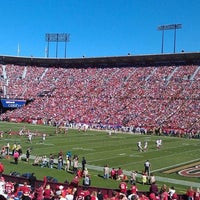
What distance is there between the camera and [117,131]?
51875mm

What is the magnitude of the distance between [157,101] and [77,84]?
17.1 m

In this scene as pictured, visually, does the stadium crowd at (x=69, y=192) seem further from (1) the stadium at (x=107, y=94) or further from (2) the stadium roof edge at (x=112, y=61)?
(2) the stadium roof edge at (x=112, y=61)

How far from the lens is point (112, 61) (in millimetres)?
72188

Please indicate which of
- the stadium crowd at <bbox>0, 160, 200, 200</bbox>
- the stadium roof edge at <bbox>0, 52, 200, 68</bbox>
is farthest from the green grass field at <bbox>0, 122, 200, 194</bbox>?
the stadium roof edge at <bbox>0, 52, 200, 68</bbox>

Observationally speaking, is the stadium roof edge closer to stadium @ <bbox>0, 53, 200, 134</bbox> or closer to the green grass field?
stadium @ <bbox>0, 53, 200, 134</bbox>

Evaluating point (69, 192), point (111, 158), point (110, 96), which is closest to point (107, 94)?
point (110, 96)

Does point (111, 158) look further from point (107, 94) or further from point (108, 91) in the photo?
point (108, 91)

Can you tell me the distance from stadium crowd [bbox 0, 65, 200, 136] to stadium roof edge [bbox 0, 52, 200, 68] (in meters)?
1.39

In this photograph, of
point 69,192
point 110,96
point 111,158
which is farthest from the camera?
point 110,96

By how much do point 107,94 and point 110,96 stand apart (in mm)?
917


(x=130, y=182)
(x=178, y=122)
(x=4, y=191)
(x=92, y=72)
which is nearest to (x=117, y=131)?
(x=178, y=122)

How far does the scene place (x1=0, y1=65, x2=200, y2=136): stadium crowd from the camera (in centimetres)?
5434

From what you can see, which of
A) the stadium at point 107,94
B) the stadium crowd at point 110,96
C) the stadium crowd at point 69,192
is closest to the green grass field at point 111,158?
the stadium crowd at point 69,192

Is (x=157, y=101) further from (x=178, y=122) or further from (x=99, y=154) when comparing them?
(x=99, y=154)
